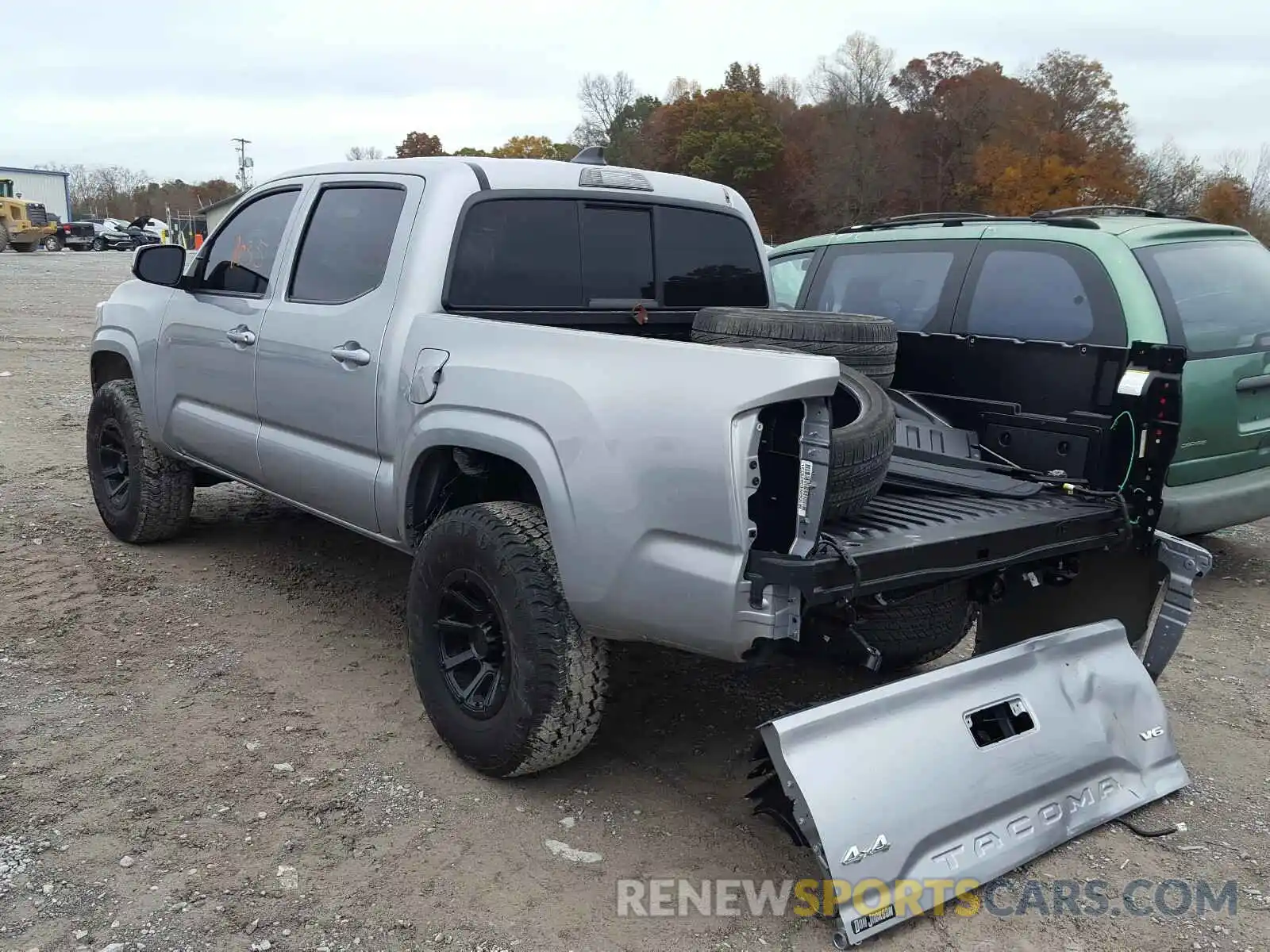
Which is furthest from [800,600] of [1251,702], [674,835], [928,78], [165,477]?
[928,78]

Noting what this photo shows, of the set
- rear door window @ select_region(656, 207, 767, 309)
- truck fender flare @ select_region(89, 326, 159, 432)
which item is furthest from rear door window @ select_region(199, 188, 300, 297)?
rear door window @ select_region(656, 207, 767, 309)

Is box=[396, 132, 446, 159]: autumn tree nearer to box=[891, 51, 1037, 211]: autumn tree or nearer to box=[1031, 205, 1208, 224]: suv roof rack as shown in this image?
box=[891, 51, 1037, 211]: autumn tree

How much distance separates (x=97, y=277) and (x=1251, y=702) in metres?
30.6

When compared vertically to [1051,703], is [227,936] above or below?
below

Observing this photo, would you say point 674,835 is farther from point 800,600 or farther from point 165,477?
point 165,477

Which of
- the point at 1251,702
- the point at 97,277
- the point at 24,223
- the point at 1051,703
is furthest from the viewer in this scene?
the point at 24,223

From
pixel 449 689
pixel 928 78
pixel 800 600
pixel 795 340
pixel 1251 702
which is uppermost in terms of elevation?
pixel 928 78

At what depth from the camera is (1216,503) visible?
522 centimetres

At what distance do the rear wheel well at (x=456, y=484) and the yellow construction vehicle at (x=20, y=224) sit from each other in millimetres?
46443

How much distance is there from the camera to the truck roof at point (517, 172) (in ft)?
12.7

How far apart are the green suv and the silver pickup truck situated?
1109 mm

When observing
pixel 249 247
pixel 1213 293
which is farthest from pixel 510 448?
pixel 1213 293

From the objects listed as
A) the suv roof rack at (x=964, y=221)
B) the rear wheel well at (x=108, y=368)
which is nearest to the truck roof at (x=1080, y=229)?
the suv roof rack at (x=964, y=221)

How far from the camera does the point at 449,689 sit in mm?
3439
